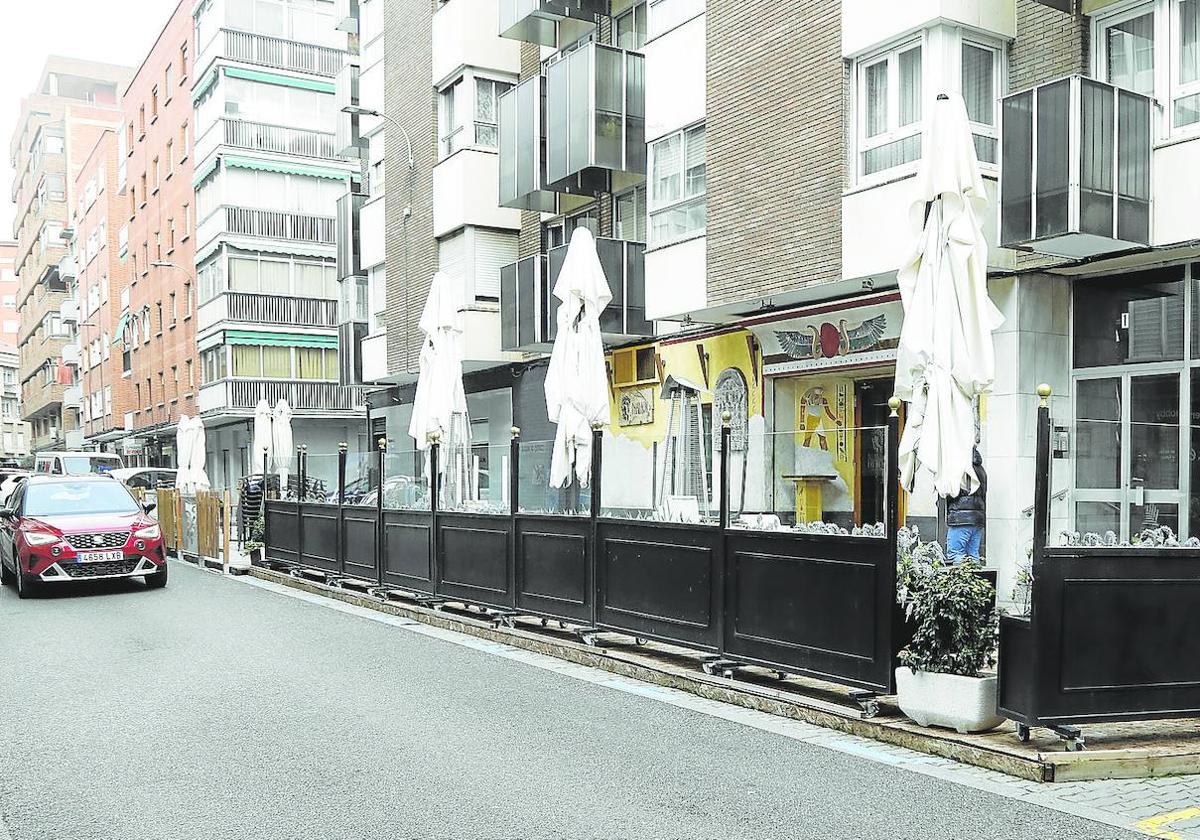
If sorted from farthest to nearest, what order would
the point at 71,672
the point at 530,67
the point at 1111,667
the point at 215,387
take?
the point at 215,387 → the point at 530,67 → the point at 71,672 → the point at 1111,667

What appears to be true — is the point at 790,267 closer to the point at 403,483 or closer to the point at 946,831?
the point at 403,483

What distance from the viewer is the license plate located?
15.6 m

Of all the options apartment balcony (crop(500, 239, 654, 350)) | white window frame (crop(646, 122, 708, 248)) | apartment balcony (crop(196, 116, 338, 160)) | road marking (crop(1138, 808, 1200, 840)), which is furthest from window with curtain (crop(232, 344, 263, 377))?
road marking (crop(1138, 808, 1200, 840))

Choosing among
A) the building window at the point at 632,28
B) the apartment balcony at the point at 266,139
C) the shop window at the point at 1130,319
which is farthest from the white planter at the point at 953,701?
the apartment balcony at the point at 266,139

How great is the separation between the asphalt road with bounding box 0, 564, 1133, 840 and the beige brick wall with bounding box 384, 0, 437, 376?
1741 centimetres

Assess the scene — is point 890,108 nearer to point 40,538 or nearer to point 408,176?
point 40,538

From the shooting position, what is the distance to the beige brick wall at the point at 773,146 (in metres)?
15.0

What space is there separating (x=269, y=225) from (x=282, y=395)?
235 inches

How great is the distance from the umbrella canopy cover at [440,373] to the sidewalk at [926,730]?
6.21 m

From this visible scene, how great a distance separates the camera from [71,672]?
32.1 ft

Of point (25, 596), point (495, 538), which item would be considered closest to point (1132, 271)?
point (495, 538)

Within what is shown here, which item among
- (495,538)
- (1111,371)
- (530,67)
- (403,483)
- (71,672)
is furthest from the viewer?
(530,67)

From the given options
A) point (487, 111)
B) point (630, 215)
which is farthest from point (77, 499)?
point (487, 111)

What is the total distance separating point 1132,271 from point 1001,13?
3291mm
